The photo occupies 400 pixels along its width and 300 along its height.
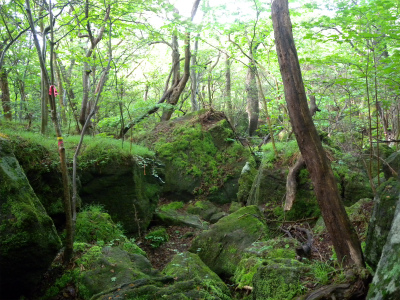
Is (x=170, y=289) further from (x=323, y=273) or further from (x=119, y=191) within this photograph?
(x=119, y=191)

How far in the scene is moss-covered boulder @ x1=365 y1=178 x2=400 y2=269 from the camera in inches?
127

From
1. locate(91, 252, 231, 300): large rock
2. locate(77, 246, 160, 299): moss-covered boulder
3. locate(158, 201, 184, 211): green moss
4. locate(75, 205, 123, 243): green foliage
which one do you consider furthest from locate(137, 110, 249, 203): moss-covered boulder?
locate(91, 252, 231, 300): large rock

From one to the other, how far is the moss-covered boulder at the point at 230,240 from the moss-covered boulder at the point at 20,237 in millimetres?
3092

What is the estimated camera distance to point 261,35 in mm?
10484

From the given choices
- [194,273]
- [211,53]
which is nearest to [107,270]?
[194,273]

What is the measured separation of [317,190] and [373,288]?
1504mm

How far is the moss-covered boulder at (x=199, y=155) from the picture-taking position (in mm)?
10922

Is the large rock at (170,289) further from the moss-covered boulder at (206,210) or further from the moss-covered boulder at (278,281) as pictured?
the moss-covered boulder at (206,210)

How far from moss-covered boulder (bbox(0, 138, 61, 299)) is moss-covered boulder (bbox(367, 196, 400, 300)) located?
11.3 ft

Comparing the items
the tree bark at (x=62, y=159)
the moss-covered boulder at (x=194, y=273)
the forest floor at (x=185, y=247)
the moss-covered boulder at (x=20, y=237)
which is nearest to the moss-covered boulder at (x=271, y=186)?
the forest floor at (x=185, y=247)

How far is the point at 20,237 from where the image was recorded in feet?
10.6

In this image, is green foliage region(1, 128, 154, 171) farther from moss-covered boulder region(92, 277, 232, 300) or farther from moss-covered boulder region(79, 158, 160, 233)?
moss-covered boulder region(92, 277, 232, 300)

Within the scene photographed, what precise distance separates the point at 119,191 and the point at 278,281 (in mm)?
4540

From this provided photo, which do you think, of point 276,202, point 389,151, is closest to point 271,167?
point 276,202
